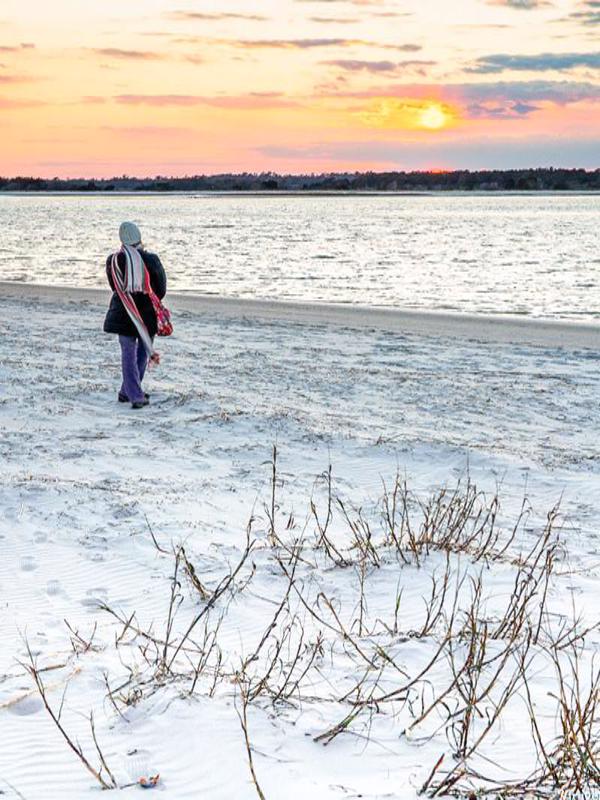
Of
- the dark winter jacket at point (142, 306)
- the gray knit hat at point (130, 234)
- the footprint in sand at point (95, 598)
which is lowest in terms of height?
the footprint in sand at point (95, 598)

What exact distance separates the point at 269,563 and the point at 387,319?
43.1ft

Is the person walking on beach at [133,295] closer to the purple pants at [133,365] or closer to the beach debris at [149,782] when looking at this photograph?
the purple pants at [133,365]

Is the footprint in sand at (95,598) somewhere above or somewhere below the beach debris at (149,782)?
below

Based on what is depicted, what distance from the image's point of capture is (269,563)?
5391mm

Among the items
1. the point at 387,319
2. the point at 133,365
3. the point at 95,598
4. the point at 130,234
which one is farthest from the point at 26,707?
the point at 387,319

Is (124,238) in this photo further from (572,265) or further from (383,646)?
(572,265)

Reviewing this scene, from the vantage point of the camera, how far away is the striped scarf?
8.80 m

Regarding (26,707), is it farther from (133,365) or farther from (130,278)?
(133,365)

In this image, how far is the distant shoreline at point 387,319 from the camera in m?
15.7

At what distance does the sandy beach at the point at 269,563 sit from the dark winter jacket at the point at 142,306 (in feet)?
2.86

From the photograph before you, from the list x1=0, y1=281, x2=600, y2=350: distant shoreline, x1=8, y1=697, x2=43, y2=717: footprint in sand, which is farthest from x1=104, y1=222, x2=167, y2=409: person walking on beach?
x1=0, y1=281, x2=600, y2=350: distant shoreline

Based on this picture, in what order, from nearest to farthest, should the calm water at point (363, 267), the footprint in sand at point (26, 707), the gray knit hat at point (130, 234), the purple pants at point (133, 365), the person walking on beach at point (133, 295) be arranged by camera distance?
the footprint in sand at point (26, 707) → the gray knit hat at point (130, 234) → the person walking on beach at point (133, 295) → the purple pants at point (133, 365) → the calm water at point (363, 267)

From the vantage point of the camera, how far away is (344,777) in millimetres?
3111

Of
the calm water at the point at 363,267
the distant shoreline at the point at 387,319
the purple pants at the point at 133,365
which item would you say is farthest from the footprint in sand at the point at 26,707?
the calm water at the point at 363,267
